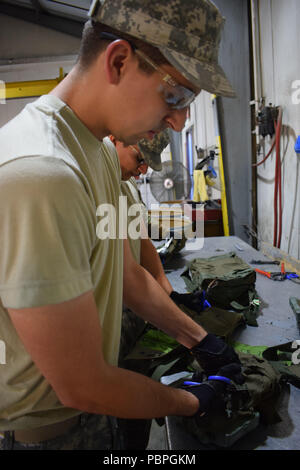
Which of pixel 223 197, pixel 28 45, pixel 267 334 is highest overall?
pixel 28 45

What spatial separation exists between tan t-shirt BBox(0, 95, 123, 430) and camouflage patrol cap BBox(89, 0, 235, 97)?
0.22m

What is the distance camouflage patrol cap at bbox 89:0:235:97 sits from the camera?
670 mm

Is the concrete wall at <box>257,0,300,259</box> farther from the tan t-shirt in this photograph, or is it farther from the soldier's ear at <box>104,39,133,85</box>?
the tan t-shirt

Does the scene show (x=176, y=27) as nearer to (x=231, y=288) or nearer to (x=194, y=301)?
(x=194, y=301)

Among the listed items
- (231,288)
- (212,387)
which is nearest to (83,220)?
(212,387)

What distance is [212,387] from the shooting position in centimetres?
86

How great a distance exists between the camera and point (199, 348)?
1103 millimetres

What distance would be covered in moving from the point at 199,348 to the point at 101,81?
0.89 meters

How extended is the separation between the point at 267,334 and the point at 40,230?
119cm

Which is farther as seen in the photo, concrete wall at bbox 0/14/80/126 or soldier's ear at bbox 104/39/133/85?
concrete wall at bbox 0/14/80/126

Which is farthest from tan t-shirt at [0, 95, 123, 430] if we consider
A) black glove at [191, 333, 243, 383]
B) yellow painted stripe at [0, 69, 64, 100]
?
yellow painted stripe at [0, 69, 64, 100]

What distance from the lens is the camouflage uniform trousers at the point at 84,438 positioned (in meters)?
0.76

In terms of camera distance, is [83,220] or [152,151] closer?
[83,220]
